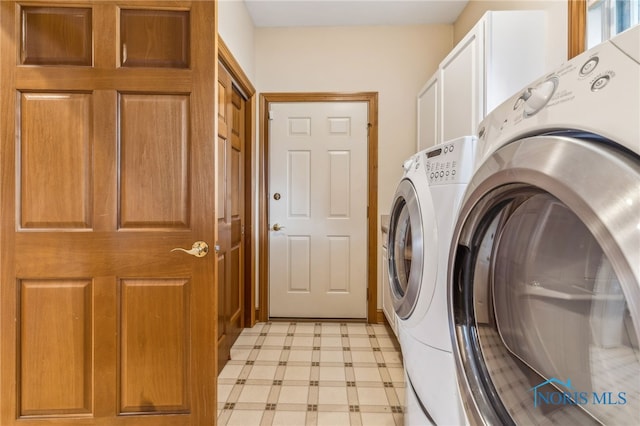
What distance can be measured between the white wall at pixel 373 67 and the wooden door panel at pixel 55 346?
7.20ft

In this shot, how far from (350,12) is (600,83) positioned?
269 centimetres

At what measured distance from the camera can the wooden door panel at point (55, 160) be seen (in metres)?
1.36

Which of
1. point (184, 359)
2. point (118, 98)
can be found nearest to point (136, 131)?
point (118, 98)

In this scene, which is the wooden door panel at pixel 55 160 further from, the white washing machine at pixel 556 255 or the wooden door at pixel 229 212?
the white washing machine at pixel 556 255

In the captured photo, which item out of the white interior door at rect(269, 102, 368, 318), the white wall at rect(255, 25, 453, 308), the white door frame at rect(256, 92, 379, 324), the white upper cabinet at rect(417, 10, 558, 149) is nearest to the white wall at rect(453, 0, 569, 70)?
the white upper cabinet at rect(417, 10, 558, 149)

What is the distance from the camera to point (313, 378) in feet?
6.82

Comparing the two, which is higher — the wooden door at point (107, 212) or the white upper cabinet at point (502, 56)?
the white upper cabinet at point (502, 56)

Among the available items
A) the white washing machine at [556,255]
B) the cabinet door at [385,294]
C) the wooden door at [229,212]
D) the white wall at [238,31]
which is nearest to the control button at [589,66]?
the white washing machine at [556,255]

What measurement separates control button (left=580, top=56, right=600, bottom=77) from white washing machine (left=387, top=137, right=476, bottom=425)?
560 millimetres

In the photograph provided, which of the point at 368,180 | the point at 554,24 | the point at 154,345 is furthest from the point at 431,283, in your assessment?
the point at 368,180

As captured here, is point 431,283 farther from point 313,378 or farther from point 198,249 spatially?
point 313,378

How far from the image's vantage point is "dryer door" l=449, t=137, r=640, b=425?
440 mm

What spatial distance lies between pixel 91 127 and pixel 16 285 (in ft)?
2.29

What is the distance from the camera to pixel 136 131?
139cm
